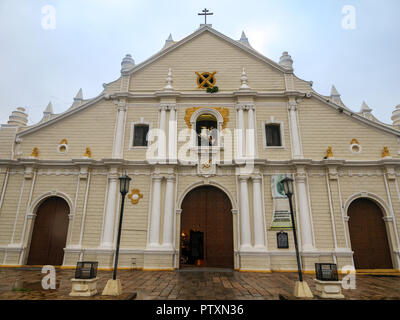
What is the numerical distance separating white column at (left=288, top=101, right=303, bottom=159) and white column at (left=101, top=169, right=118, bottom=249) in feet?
33.4

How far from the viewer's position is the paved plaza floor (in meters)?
7.30

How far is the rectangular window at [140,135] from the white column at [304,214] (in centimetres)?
908

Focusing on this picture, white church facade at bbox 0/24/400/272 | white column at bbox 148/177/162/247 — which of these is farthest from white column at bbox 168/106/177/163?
white column at bbox 148/177/162/247

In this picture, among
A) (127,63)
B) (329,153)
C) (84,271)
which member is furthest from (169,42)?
(84,271)

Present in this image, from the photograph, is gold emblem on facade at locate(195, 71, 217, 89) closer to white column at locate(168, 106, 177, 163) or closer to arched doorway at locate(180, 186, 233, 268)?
white column at locate(168, 106, 177, 163)

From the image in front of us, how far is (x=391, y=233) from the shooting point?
517 inches

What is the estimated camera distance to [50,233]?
1413 cm

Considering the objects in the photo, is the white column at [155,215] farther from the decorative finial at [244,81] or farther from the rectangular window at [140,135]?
the decorative finial at [244,81]

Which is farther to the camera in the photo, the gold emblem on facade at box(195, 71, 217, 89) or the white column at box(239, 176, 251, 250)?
the gold emblem on facade at box(195, 71, 217, 89)

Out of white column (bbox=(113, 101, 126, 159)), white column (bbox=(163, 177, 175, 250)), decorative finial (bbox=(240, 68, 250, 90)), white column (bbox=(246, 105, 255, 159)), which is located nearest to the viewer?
white column (bbox=(163, 177, 175, 250))

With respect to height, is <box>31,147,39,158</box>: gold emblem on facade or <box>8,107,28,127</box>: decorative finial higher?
<box>8,107,28,127</box>: decorative finial
